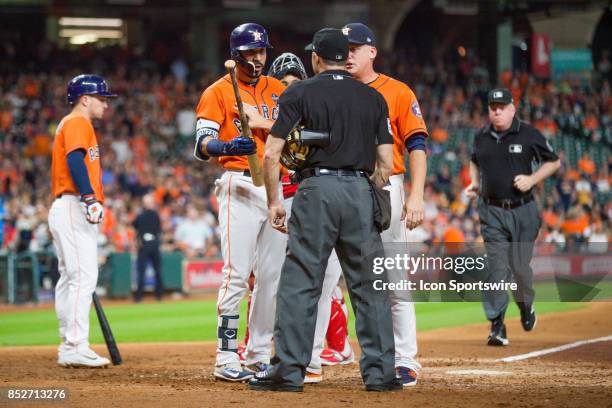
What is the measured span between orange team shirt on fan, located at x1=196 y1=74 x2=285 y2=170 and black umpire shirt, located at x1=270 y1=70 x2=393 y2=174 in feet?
3.04

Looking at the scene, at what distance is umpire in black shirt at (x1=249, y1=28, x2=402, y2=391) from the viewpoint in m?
5.70

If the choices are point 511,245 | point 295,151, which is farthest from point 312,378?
point 511,245

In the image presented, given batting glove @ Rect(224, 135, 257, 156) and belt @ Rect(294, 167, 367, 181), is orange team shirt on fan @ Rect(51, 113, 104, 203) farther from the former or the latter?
belt @ Rect(294, 167, 367, 181)

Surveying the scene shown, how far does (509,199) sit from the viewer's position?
31.0 ft

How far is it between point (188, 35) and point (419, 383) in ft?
98.6

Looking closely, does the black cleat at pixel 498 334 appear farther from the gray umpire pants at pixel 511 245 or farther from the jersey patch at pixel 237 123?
the jersey patch at pixel 237 123

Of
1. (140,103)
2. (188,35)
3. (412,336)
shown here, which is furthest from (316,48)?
(188,35)

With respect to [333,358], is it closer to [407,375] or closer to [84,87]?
[407,375]

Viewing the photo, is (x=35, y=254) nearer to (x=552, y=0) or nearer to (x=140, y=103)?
(x=140, y=103)

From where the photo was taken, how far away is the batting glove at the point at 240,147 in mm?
6059

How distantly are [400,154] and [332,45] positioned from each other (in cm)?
122

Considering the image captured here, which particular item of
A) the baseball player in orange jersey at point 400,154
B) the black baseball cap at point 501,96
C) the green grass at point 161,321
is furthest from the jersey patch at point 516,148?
the green grass at point 161,321

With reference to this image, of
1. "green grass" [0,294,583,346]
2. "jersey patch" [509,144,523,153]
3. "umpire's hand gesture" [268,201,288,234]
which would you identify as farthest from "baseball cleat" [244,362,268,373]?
"green grass" [0,294,583,346]

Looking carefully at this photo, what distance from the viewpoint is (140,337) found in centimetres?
1149
